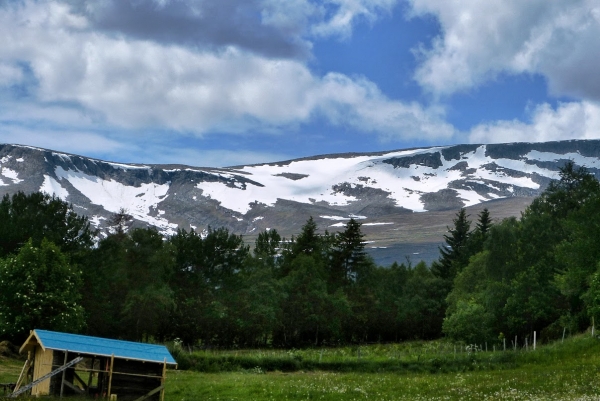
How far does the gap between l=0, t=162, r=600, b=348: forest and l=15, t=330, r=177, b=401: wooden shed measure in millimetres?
30389

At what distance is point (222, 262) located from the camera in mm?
110688

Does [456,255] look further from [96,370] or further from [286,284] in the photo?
[96,370]

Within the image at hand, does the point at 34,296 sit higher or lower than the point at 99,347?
higher

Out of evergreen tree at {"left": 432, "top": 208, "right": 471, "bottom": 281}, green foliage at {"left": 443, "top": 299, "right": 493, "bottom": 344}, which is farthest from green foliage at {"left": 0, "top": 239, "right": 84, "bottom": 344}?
evergreen tree at {"left": 432, "top": 208, "right": 471, "bottom": 281}

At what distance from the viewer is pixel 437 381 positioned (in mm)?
48906

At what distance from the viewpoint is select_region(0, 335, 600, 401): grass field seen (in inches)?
1628

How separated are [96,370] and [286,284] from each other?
71275mm

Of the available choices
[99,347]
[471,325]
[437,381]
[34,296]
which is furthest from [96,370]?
[471,325]

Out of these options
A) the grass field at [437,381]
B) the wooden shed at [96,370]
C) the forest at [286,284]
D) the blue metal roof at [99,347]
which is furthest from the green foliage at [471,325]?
the wooden shed at [96,370]

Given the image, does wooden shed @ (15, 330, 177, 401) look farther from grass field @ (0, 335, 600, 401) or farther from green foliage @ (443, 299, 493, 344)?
green foliage @ (443, 299, 493, 344)

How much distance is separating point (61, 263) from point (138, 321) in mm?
19385

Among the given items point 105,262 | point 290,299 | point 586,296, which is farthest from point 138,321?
point 586,296

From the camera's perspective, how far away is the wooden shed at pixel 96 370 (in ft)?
135

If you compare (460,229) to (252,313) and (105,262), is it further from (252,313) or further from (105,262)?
(105,262)
